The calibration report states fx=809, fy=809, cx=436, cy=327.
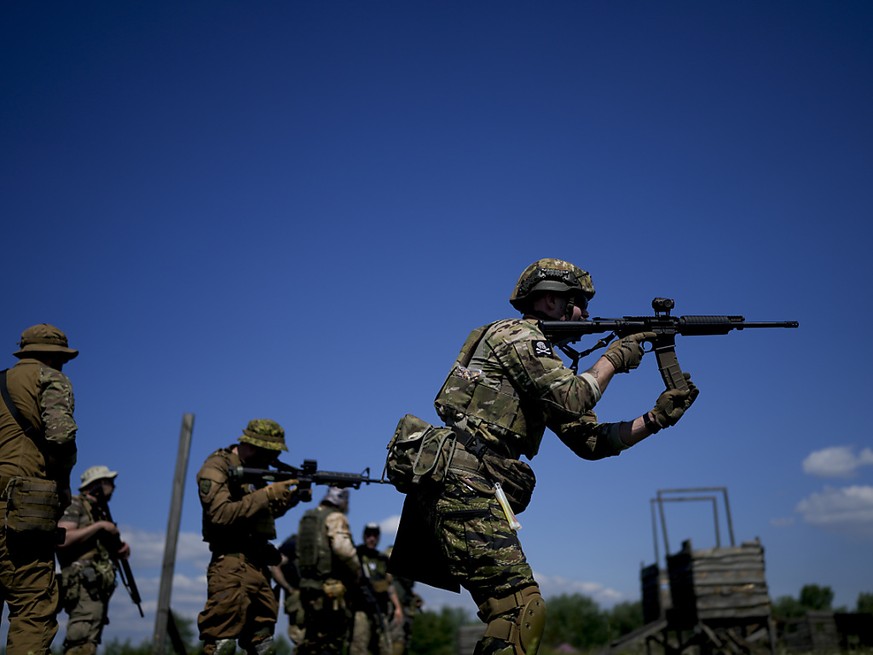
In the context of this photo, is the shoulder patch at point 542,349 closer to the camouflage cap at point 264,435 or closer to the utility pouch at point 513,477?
the utility pouch at point 513,477

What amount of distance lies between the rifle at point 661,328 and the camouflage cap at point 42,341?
3.75m

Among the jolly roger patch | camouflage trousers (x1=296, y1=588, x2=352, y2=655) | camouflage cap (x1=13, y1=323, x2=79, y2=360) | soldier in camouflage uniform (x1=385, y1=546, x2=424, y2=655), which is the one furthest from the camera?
soldier in camouflage uniform (x1=385, y1=546, x2=424, y2=655)

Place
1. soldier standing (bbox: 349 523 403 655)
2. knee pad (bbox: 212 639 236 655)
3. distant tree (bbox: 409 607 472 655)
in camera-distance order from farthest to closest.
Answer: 1. distant tree (bbox: 409 607 472 655)
2. soldier standing (bbox: 349 523 403 655)
3. knee pad (bbox: 212 639 236 655)

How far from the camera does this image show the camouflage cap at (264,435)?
816 cm

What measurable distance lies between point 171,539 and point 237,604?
4.99 m

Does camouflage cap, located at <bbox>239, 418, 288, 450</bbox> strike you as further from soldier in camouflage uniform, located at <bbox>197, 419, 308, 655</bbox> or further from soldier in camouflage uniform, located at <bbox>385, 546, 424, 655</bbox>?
soldier in camouflage uniform, located at <bbox>385, 546, 424, 655</bbox>

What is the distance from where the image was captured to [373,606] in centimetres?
1181

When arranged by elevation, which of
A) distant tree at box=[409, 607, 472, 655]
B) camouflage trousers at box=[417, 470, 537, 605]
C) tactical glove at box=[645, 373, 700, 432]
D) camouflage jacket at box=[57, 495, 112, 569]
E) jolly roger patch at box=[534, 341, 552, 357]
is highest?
jolly roger patch at box=[534, 341, 552, 357]

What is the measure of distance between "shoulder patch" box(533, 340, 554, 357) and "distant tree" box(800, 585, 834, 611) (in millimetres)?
62205

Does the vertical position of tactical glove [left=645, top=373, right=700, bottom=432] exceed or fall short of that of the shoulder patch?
it falls short

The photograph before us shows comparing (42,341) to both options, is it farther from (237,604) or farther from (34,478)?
(237,604)

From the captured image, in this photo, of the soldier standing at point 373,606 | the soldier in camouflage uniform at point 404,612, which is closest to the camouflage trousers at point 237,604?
the soldier standing at point 373,606

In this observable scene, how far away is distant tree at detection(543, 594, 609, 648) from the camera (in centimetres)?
4485

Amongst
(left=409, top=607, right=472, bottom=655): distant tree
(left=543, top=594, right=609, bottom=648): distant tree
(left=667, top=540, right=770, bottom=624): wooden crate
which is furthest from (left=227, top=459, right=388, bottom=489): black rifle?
(left=543, top=594, right=609, bottom=648): distant tree
